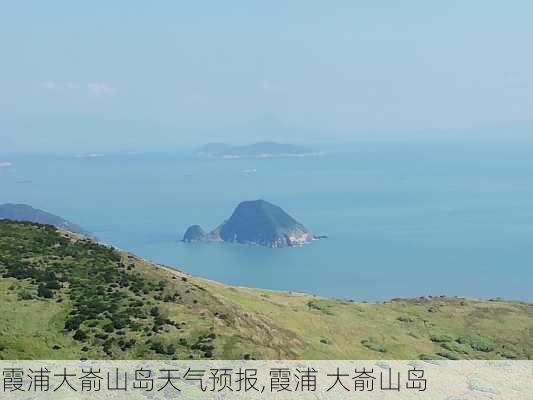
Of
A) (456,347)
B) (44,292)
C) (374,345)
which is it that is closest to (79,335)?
(44,292)

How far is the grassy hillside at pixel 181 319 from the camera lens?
29.0 metres

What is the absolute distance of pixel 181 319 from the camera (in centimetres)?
3281

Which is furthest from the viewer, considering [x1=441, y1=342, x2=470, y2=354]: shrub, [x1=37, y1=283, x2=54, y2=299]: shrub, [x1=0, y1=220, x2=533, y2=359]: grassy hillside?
[x1=441, y1=342, x2=470, y2=354]: shrub

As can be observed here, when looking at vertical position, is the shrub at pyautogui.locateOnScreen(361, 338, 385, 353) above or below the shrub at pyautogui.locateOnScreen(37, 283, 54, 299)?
below

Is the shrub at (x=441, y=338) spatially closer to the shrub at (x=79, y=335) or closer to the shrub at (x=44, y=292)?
the shrub at (x=79, y=335)

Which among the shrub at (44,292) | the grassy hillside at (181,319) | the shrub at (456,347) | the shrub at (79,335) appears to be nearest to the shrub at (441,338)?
the grassy hillside at (181,319)

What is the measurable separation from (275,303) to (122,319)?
1851 centimetres

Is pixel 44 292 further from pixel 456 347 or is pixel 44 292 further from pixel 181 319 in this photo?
pixel 456 347

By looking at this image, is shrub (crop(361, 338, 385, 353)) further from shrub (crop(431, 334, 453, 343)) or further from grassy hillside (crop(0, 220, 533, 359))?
shrub (crop(431, 334, 453, 343))

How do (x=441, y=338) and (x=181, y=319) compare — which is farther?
(x=441, y=338)

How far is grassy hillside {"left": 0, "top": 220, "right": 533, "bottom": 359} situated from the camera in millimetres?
28984

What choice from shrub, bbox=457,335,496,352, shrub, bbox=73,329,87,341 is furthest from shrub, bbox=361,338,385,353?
shrub, bbox=73,329,87,341

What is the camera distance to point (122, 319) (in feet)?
102

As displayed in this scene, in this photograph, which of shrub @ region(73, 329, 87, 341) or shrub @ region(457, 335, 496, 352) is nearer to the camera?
shrub @ region(73, 329, 87, 341)
